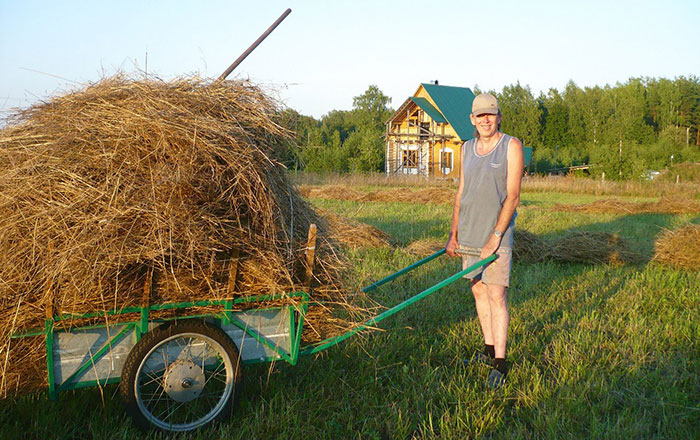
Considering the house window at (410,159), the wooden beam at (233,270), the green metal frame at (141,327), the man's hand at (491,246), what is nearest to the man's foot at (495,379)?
the man's hand at (491,246)

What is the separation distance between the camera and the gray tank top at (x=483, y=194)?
12.8 ft

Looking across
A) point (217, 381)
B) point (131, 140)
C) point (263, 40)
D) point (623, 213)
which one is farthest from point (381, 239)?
point (623, 213)

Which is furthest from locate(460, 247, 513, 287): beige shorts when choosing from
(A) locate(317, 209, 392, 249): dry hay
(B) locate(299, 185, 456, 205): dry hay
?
(B) locate(299, 185, 456, 205): dry hay

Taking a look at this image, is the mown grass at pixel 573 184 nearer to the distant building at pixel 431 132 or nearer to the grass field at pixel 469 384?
the distant building at pixel 431 132

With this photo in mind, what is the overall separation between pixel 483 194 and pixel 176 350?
2352 mm

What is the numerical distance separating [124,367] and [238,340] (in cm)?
65

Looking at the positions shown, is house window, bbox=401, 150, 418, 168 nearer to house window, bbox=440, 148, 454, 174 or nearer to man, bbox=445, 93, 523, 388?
house window, bbox=440, 148, 454, 174

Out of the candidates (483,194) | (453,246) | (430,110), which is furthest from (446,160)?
(483,194)

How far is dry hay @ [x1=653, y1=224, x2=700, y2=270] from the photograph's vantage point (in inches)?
301

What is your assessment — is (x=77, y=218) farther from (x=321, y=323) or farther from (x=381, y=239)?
(x=381, y=239)

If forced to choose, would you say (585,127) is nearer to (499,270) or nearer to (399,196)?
(399,196)

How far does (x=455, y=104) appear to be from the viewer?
127 feet

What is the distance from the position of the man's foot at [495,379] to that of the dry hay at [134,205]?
1328 mm

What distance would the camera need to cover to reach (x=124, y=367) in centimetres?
295
